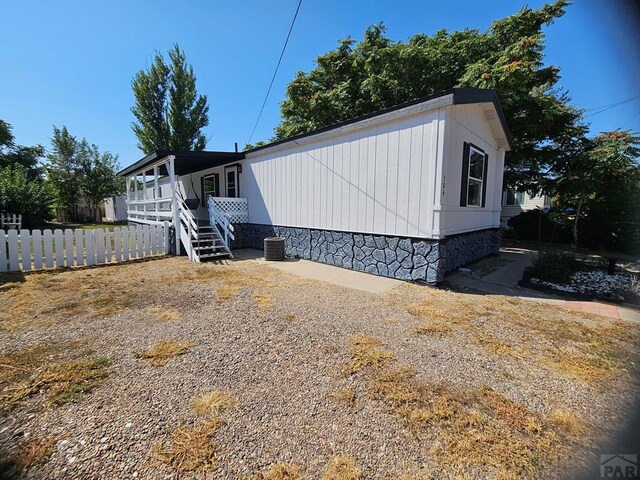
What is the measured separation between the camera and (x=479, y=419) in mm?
1849

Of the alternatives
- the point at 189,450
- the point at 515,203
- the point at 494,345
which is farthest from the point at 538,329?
the point at 515,203

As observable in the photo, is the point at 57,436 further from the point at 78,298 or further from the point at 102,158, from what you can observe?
the point at 102,158

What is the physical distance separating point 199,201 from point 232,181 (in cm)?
337

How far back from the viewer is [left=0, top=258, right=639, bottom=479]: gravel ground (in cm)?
156

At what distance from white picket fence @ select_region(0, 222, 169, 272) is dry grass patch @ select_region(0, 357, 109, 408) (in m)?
5.10

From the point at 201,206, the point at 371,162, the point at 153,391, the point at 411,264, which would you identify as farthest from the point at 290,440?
the point at 201,206

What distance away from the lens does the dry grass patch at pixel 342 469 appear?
143 centimetres

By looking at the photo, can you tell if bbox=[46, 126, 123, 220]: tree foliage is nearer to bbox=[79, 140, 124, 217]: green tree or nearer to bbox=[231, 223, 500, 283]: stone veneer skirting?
bbox=[79, 140, 124, 217]: green tree

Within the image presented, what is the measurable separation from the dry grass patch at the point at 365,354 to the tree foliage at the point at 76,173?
22.5 meters

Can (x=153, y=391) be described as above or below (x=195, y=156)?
below

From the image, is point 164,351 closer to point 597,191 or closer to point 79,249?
point 79,249

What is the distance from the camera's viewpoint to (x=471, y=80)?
368 inches

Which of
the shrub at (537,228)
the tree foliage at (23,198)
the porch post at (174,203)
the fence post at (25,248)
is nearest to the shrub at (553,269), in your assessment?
the shrub at (537,228)

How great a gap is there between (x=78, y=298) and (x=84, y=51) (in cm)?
851
